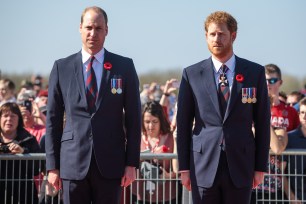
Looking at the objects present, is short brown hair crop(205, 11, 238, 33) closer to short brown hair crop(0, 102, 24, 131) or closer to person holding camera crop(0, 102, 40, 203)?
person holding camera crop(0, 102, 40, 203)

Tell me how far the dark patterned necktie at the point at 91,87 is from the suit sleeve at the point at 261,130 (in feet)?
4.76

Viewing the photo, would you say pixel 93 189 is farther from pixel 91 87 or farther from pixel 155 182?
pixel 155 182

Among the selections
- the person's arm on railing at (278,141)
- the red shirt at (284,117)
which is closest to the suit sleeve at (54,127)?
the person's arm on railing at (278,141)

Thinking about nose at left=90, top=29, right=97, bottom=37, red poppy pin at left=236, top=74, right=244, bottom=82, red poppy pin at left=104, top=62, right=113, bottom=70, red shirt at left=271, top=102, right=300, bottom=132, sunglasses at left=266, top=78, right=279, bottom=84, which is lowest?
red shirt at left=271, top=102, right=300, bottom=132

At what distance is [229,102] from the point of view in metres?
6.44

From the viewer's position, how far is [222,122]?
6406 millimetres

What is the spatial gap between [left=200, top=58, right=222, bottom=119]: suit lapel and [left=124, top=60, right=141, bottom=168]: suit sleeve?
63 centimetres

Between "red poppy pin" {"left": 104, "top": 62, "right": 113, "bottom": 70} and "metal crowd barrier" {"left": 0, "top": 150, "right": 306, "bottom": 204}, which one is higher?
"red poppy pin" {"left": 104, "top": 62, "right": 113, "bottom": 70}

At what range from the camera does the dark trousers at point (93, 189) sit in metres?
6.38

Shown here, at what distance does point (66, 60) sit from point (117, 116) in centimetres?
73

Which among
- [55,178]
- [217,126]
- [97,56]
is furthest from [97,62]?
[217,126]

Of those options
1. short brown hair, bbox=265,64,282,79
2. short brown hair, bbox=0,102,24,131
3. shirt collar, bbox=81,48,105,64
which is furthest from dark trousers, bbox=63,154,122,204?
short brown hair, bbox=265,64,282,79

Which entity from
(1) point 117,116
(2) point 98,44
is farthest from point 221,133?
(2) point 98,44

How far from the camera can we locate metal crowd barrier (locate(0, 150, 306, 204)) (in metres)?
8.39
